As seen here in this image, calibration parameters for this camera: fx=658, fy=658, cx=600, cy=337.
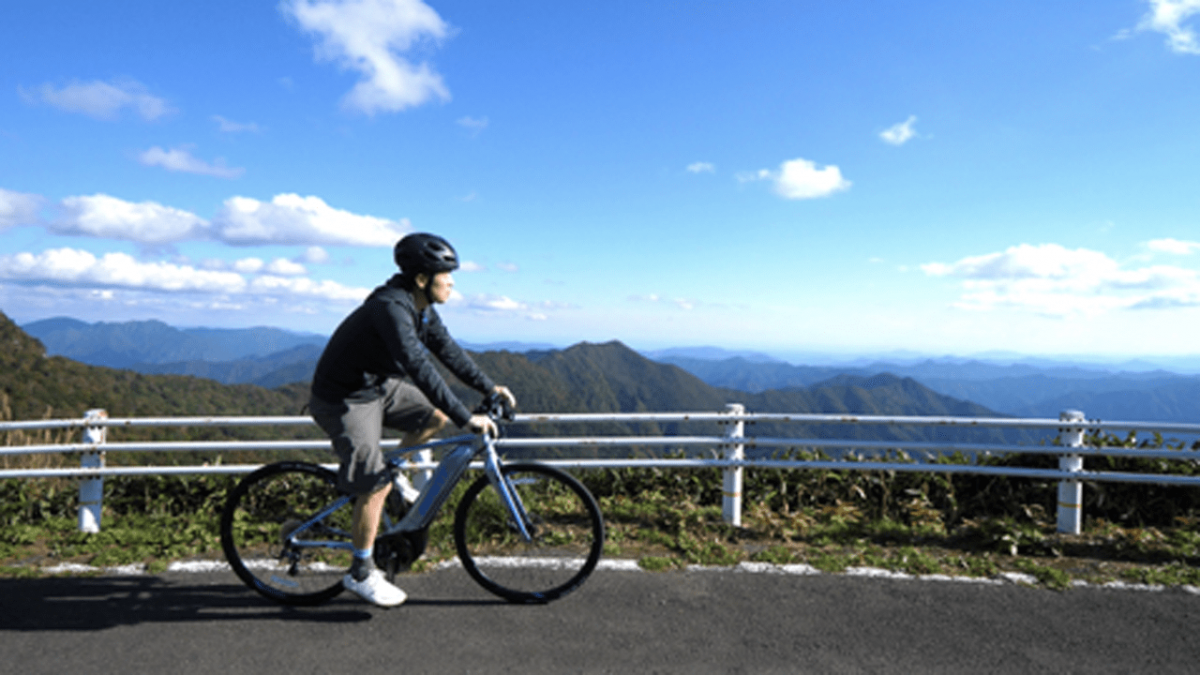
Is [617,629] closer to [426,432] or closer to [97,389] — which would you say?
[426,432]

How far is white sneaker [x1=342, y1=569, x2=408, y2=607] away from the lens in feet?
12.9

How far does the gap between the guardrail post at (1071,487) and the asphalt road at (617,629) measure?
4.45ft

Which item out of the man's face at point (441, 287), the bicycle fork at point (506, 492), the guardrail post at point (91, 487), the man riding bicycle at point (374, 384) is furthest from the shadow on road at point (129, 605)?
the man's face at point (441, 287)

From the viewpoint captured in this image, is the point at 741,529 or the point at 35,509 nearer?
the point at 741,529

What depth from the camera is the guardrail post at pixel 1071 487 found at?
18.7ft

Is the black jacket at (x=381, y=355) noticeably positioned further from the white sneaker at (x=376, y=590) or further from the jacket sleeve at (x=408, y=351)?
the white sneaker at (x=376, y=590)

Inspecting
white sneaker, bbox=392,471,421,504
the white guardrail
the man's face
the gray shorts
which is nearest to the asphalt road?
white sneaker, bbox=392,471,421,504

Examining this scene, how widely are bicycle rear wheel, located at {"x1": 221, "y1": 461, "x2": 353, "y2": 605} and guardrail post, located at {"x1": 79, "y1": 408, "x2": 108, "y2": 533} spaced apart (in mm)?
2128

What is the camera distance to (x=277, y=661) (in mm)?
3348

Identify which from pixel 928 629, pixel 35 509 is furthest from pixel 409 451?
pixel 35 509

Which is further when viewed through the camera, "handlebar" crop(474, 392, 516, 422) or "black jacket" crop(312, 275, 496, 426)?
"handlebar" crop(474, 392, 516, 422)

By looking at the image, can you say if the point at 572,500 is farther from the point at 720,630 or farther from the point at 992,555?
the point at 992,555

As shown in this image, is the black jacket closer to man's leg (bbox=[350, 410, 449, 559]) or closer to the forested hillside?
man's leg (bbox=[350, 410, 449, 559])

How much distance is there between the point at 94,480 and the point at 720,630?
540cm
